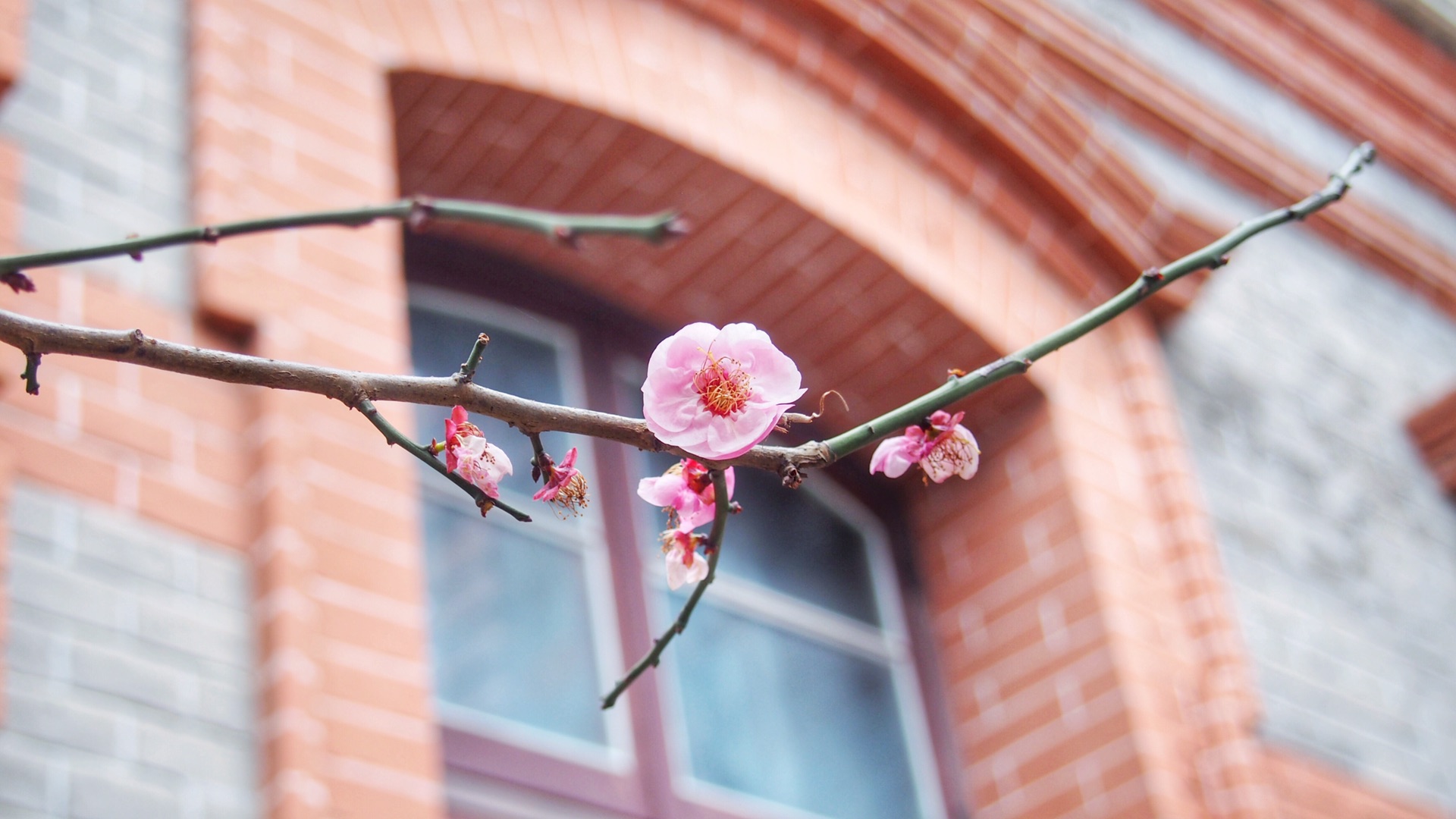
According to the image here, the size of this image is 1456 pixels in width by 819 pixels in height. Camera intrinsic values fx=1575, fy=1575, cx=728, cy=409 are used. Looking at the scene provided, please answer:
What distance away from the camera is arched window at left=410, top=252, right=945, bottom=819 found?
110 inches

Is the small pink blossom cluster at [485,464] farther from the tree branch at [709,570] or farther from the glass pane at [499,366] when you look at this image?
the glass pane at [499,366]

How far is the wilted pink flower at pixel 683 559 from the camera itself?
114 cm

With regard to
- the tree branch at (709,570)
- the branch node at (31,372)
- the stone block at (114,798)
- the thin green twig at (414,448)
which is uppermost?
the stone block at (114,798)

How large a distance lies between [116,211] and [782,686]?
1722mm

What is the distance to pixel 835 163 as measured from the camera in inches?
137

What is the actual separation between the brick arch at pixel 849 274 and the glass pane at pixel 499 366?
20cm

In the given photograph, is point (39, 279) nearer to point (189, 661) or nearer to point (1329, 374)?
point (189, 661)

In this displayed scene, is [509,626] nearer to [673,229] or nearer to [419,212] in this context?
[419,212]

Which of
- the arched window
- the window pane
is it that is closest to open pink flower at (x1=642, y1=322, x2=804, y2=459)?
the arched window

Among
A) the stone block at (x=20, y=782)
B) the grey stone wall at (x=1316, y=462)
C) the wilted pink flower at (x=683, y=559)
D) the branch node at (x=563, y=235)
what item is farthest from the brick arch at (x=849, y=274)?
the wilted pink flower at (x=683, y=559)

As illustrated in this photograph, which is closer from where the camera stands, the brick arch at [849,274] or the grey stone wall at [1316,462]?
the brick arch at [849,274]

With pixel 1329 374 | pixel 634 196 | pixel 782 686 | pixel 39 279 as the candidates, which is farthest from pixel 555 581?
pixel 1329 374

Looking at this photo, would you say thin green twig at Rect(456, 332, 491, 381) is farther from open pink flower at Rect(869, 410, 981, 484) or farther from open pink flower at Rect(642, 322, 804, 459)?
open pink flower at Rect(869, 410, 981, 484)

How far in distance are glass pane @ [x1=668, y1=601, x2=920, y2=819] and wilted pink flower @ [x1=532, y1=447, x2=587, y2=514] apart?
203cm
